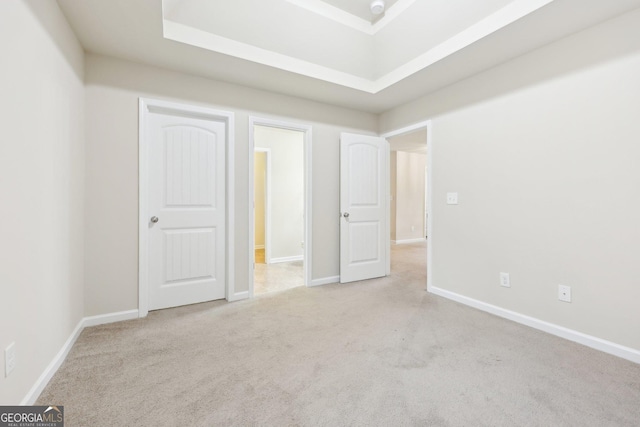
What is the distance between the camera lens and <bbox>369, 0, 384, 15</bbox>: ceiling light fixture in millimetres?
2522

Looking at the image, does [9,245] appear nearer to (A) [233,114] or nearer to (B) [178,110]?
(B) [178,110]

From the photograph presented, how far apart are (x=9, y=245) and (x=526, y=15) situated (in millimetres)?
3284

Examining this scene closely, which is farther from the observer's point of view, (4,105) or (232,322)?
(232,322)

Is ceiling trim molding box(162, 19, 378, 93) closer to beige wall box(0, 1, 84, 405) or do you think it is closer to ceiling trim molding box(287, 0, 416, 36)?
ceiling trim molding box(287, 0, 416, 36)

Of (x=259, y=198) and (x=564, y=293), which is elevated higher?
(x=259, y=198)

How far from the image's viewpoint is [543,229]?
7.56ft

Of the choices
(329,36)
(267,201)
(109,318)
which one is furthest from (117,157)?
(267,201)

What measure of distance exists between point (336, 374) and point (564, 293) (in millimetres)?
1936

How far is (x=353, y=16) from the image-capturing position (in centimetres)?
273

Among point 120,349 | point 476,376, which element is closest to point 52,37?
point 120,349

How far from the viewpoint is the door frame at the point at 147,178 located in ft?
8.29

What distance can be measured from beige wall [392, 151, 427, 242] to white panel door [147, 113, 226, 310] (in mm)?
5409

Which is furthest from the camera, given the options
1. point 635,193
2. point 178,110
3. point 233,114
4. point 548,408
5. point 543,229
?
point 233,114

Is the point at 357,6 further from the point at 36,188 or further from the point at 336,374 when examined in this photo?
the point at 336,374
